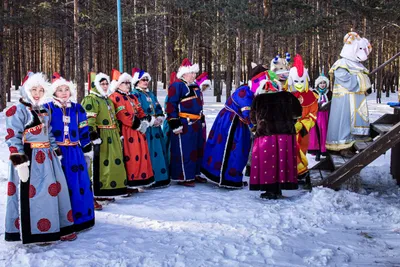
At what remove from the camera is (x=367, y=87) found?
21.9 feet

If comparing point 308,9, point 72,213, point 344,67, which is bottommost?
point 72,213

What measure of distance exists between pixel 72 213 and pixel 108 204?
46.2 inches

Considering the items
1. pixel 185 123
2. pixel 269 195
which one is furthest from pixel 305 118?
pixel 185 123

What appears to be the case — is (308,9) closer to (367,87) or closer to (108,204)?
(367,87)

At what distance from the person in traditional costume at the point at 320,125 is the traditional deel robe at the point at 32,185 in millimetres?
5232

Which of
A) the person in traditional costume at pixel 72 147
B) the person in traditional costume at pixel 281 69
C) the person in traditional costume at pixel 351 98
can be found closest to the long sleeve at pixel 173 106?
the person in traditional costume at pixel 281 69

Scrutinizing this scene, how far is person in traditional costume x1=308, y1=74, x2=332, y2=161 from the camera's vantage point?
321 inches

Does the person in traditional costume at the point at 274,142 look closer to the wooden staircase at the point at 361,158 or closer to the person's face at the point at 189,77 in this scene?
the wooden staircase at the point at 361,158

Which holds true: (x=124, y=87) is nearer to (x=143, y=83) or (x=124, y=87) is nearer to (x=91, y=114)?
(x=143, y=83)

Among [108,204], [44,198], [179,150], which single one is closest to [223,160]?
[179,150]

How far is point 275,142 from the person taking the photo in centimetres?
568

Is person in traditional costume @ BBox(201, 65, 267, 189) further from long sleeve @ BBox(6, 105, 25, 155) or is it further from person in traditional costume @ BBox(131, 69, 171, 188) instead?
long sleeve @ BBox(6, 105, 25, 155)

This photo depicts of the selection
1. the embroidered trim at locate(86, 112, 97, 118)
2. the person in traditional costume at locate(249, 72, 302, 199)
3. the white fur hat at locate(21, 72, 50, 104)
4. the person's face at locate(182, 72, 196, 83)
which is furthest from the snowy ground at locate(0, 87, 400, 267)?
the person's face at locate(182, 72, 196, 83)

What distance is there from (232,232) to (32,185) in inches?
80.4
